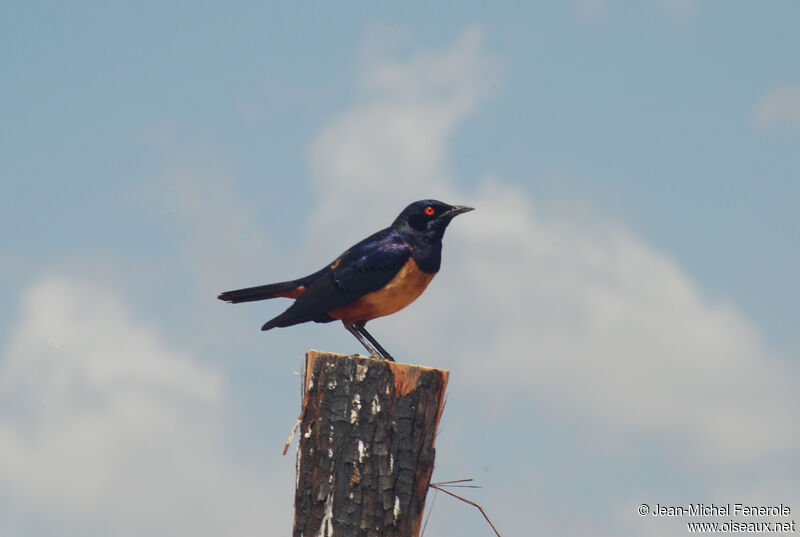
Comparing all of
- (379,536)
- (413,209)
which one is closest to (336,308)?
(413,209)

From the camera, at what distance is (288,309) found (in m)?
6.91

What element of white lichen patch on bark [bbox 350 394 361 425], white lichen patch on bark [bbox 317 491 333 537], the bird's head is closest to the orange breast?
the bird's head

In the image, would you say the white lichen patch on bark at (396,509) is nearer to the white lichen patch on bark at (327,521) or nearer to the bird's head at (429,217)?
the white lichen patch on bark at (327,521)

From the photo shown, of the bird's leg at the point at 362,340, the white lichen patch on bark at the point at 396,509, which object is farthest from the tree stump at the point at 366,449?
the bird's leg at the point at 362,340

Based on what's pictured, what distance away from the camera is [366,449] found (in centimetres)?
536

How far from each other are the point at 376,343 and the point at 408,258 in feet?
2.51

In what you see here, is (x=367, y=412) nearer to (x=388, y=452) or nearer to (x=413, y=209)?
(x=388, y=452)

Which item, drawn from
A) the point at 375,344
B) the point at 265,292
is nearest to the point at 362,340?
the point at 375,344

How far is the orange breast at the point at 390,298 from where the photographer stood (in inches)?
264

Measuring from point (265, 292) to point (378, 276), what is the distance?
119 centimetres

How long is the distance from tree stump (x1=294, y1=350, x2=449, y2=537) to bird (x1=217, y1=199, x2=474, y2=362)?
3.49 ft

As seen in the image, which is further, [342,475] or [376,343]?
[376,343]

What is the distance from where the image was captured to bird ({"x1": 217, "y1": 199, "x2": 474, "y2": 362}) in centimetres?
671

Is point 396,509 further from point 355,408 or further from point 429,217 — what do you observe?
point 429,217
